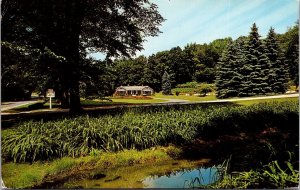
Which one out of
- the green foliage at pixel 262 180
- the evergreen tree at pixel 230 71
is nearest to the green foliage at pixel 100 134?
the green foliage at pixel 262 180

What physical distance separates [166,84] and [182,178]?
30.7 m

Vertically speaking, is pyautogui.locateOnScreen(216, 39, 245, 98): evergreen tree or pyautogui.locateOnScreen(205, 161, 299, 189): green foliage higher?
pyautogui.locateOnScreen(216, 39, 245, 98): evergreen tree

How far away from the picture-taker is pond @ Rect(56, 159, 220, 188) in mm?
6473

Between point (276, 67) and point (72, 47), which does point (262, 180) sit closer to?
point (72, 47)

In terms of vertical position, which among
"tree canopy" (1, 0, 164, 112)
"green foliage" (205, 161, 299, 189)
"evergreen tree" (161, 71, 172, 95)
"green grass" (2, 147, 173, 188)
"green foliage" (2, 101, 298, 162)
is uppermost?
"tree canopy" (1, 0, 164, 112)

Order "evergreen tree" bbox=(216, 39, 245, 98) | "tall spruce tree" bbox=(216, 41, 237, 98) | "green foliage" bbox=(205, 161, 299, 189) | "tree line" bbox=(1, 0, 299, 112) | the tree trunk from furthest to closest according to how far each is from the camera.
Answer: "tall spruce tree" bbox=(216, 41, 237, 98), "evergreen tree" bbox=(216, 39, 245, 98), the tree trunk, "tree line" bbox=(1, 0, 299, 112), "green foliage" bbox=(205, 161, 299, 189)

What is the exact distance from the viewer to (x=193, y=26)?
8.47 m

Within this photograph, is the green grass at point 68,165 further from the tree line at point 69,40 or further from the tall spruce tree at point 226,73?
the tall spruce tree at point 226,73

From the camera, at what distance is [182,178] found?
693cm

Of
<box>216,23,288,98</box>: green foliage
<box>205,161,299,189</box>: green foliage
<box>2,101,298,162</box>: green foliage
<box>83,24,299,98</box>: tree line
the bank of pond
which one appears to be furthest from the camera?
<box>83,24,299,98</box>: tree line

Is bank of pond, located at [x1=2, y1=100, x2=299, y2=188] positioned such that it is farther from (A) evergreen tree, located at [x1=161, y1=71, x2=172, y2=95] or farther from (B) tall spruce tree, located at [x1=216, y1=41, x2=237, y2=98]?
(A) evergreen tree, located at [x1=161, y1=71, x2=172, y2=95]

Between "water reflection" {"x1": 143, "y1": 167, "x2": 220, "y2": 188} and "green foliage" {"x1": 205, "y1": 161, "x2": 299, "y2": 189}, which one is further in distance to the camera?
"water reflection" {"x1": 143, "y1": 167, "x2": 220, "y2": 188}

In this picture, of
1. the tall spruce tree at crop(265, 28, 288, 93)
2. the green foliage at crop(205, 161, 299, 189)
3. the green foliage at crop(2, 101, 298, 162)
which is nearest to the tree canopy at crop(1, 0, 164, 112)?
the green foliage at crop(2, 101, 298, 162)

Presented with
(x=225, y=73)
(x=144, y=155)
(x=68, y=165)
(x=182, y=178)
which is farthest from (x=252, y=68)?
(x=68, y=165)
